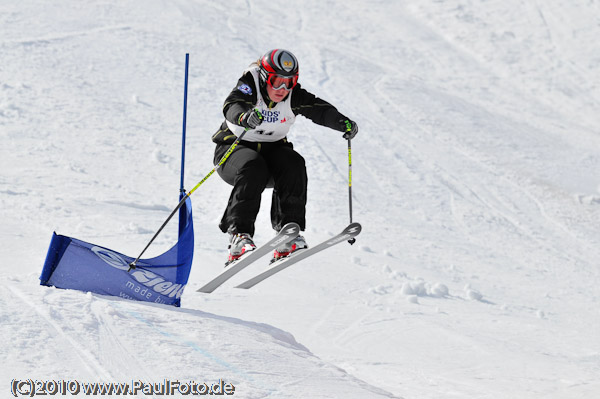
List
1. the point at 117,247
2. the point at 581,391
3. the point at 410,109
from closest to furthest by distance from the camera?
the point at 581,391, the point at 117,247, the point at 410,109

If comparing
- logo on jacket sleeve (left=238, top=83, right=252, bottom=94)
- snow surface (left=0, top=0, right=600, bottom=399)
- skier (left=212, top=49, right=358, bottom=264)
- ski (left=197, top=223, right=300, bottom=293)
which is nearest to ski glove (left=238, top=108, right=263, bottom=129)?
skier (left=212, top=49, right=358, bottom=264)

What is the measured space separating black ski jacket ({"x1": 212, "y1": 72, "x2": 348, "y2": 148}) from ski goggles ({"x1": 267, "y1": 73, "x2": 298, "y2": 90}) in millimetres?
116

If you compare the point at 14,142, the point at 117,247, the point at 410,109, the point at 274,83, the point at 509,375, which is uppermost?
the point at 410,109

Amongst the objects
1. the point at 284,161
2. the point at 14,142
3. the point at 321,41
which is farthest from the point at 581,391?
the point at 321,41

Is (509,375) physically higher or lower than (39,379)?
higher

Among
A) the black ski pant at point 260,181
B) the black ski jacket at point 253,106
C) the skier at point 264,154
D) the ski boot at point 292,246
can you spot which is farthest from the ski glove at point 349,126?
the ski boot at point 292,246


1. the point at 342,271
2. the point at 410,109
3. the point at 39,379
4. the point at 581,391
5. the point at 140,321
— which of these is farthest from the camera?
the point at 410,109

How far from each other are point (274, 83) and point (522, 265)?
21.9 ft

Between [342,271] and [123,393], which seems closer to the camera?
[123,393]

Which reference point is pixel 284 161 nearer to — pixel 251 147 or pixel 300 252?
pixel 251 147

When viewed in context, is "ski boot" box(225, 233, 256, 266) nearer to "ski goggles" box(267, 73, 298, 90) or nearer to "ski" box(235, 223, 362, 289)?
"ski" box(235, 223, 362, 289)

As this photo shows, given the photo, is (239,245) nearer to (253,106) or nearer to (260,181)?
(260,181)

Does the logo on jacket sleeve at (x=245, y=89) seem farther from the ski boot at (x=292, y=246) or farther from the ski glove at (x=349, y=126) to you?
the ski boot at (x=292, y=246)

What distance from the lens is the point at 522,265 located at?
1112 centimetres
